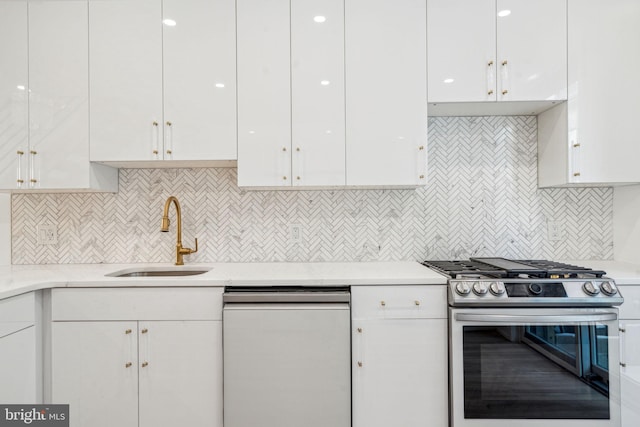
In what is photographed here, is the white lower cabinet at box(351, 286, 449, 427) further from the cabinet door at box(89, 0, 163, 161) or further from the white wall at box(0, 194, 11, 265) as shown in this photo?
the white wall at box(0, 194, 11, 265)

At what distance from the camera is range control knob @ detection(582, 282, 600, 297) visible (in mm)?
1597

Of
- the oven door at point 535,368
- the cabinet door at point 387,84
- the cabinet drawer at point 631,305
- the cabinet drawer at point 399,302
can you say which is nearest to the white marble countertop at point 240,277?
the cabinet drawer at point 399,302

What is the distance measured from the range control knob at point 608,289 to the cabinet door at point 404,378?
0.74 m

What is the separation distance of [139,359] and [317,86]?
168 centimetres

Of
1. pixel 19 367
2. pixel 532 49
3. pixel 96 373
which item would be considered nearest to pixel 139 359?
pixel 96 373

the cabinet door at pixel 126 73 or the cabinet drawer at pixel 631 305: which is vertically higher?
the cabinet door at pixel 126 73

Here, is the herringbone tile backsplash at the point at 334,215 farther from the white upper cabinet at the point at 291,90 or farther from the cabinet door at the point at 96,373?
the cabinet door at the point at 96,373

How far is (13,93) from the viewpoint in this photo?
194cm

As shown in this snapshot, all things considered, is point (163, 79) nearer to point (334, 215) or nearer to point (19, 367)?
point (334, 215)

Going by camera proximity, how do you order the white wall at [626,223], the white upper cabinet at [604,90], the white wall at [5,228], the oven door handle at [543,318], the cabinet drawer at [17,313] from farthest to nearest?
the white wall at [5,228], the white wall at [626,223], the white upper cabinet at [604,90], the oven door handle at [543,318], the cabinet drawer at [17,313]

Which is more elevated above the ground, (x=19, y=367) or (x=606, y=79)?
(x=606, y=79)

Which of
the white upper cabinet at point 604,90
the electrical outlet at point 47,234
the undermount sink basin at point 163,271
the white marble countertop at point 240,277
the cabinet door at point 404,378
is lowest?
the cabinet door at point 404,378

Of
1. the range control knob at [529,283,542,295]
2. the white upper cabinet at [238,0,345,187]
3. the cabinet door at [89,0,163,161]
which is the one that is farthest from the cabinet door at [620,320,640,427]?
the cabinet door at [89,0,163,161]

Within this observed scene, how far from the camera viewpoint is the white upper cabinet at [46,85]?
1951mm
